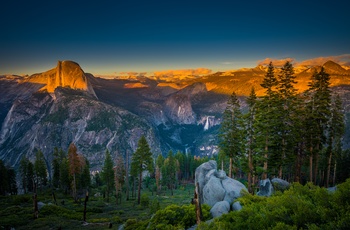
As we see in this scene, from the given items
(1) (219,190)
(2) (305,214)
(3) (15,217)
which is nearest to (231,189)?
(1) (219,190)

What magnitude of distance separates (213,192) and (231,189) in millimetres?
2073

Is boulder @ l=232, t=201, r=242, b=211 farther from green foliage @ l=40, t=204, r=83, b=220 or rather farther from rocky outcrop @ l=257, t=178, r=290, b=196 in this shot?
green foliage @ l=40, t=204, r=83, b=220

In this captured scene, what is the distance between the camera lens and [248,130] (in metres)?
32.6

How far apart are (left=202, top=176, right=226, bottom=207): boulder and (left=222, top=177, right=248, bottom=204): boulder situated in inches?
23.8

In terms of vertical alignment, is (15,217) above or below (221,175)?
below

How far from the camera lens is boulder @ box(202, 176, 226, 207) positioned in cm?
2419

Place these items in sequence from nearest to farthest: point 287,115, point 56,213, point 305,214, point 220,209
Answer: point 305,214 < point 220,209 < point 287,115 < point 56,213

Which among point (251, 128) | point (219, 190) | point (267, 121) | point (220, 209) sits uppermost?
point (267, 121)

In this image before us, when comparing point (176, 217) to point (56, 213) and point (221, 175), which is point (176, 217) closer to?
point (221, 175)

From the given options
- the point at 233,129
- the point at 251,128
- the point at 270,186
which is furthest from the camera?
the point at 233,129

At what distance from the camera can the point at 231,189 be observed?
966 inches

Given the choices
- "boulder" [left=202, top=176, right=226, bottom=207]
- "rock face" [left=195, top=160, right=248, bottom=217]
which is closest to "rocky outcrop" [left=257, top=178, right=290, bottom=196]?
"rock face" [left=195, top=160, right=248, bottom=217]

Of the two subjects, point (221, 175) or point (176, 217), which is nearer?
point (176, 217)

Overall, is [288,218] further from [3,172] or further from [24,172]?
[24,172]
